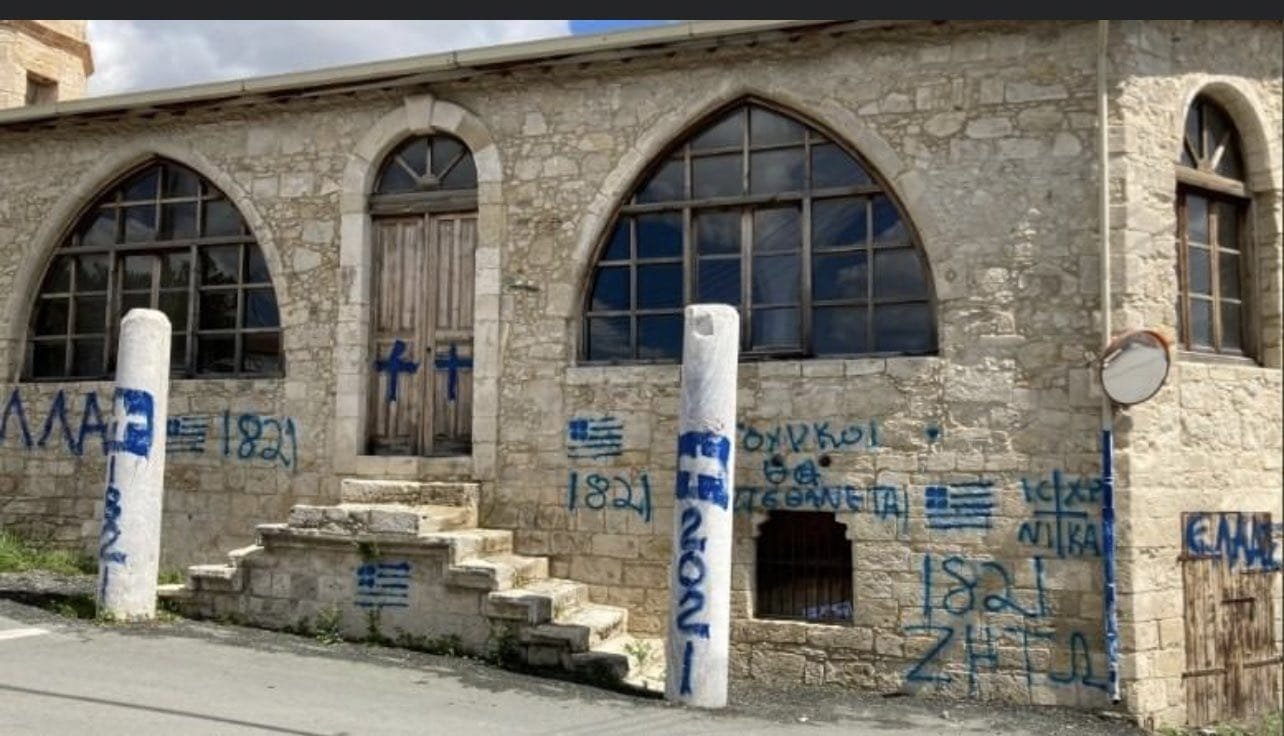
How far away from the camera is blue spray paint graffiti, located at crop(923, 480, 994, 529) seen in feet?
24.7

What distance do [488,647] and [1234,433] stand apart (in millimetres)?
5583

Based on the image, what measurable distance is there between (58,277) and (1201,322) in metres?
10.3

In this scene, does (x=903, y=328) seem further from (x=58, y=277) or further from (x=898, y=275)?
(x=58, y=277)

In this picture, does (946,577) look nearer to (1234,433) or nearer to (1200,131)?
(1234,433)

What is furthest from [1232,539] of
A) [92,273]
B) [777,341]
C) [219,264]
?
[92,273]

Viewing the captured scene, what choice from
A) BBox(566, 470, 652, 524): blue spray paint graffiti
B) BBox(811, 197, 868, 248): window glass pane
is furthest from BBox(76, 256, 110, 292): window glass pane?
BBox(811, 197, 868, 248): window glass pane

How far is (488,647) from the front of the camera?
7902 millimetres

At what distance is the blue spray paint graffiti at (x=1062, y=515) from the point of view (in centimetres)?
729

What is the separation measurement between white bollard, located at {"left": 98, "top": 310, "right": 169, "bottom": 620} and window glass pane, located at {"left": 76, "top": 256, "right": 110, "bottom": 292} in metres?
2.22

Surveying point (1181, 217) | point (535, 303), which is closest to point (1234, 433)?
point (1181, 217)

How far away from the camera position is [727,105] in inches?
336

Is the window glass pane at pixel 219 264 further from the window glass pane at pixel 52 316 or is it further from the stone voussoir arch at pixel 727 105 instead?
the stone voussoir arch at pixel 727 105

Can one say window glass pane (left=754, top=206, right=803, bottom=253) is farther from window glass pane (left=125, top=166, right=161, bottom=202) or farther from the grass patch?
the grass patch

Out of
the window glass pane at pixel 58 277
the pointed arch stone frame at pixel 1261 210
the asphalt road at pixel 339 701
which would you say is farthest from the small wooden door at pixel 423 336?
the pointed arch stone frame at pixel 1261 210
